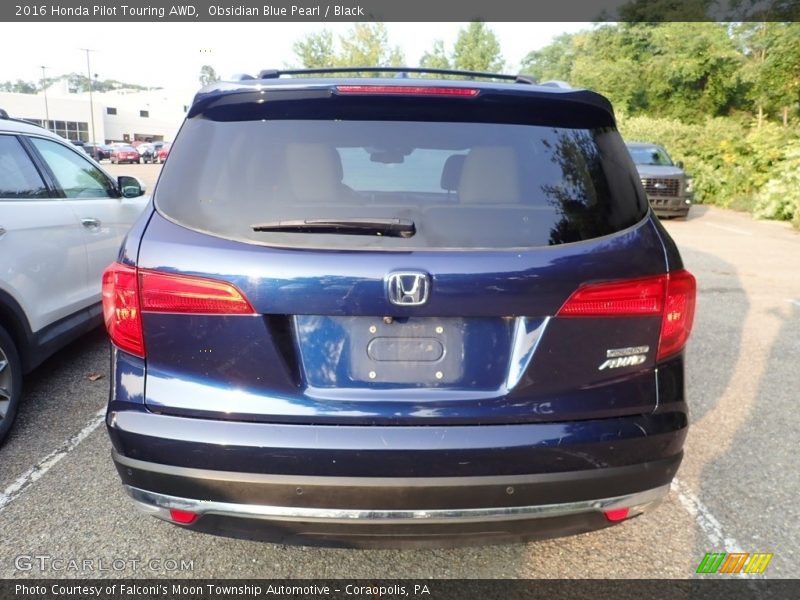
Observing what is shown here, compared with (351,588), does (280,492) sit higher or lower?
higher

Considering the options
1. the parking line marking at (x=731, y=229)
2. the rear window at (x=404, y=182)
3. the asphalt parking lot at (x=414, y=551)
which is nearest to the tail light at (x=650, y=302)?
the rear window at (x=404, y=182)

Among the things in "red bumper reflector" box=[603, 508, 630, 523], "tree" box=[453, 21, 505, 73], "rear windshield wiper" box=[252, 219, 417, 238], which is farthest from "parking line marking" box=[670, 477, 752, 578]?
"tree" box=[453, 21, 505, 73]

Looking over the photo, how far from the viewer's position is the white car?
366cm

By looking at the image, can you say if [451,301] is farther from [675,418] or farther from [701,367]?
[701,367]

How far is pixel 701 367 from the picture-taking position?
5105mm

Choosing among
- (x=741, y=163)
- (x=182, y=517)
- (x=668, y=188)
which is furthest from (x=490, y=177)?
(x=741, y=163)

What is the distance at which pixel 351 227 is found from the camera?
6.33 ft

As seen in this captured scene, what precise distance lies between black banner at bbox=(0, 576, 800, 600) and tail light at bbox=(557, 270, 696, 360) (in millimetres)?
1043

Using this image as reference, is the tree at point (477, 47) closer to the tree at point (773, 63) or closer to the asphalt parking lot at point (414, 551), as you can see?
the tree at point (773, 63)

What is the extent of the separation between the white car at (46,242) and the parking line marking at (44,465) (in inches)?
13.7

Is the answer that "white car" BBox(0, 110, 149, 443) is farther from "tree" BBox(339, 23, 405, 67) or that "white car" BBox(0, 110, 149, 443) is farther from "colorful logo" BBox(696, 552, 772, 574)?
"tree" BBox(339, 23, 405, 67)

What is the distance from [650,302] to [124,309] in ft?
5.59

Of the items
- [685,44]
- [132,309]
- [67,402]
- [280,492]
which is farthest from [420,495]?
[685,44]

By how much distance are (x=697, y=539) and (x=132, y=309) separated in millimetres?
2549
